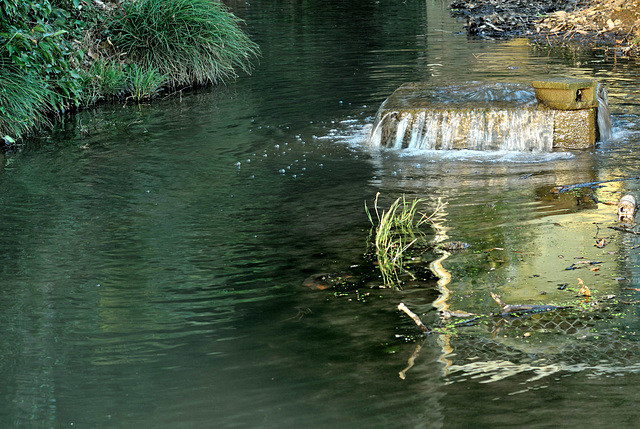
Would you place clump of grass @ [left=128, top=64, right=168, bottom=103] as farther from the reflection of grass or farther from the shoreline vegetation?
the reflection of grass

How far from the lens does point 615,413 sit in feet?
13.3

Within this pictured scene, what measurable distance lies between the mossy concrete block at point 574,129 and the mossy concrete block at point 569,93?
3.3 inches

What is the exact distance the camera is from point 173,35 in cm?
1486

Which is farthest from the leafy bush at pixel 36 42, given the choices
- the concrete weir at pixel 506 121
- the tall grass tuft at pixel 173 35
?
the concrete weir at pixel 506 121

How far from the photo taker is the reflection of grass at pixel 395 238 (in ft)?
20.6

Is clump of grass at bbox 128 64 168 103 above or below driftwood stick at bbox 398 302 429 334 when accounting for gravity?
above

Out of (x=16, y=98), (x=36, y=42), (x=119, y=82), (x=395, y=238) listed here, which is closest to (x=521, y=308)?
(x=395, y=238)

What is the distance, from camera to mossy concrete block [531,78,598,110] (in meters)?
10.2

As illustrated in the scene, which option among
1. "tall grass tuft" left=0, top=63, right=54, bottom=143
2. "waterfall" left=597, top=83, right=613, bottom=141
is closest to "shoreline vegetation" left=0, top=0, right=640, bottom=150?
"tall grass tuft" left=0, top=63, right=54, bottom=143

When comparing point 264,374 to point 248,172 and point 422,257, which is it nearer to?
point 422,257

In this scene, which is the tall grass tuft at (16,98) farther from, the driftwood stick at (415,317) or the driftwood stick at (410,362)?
the driftwood stick at (410,362)

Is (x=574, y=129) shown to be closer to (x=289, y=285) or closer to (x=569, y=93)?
(x=569, y=93)

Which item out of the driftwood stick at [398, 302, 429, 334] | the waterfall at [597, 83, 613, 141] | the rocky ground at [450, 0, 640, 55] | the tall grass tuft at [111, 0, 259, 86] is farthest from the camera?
the rocky ground at [450, 0, 640, 55]

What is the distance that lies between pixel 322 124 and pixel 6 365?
780 cm
